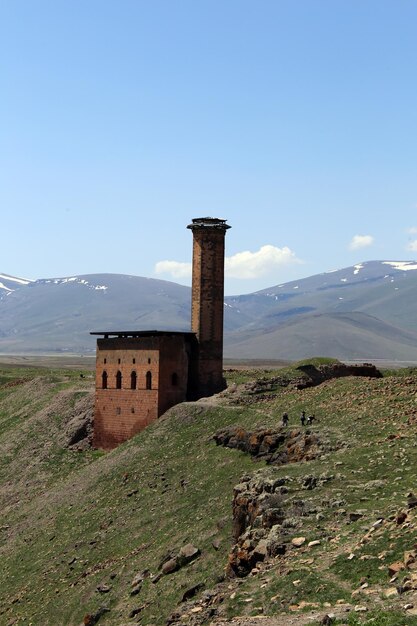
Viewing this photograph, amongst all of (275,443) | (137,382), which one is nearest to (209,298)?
(137,382)

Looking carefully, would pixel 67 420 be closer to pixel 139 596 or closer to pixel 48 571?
pixel 48 571

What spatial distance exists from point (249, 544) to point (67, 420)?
1607 inches

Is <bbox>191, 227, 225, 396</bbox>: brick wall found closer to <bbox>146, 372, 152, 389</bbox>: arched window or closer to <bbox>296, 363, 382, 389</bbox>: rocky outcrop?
<bbox>146, 372, 152, 389</bbox>: arched window

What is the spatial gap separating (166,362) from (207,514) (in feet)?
74.6

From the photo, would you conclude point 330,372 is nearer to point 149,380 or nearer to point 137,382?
point 149,380

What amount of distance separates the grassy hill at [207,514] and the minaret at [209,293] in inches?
95.0

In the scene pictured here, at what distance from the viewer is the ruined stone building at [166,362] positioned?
61.5 metres

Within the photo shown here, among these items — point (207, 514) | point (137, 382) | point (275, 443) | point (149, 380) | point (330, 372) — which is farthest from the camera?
point (330, 372)

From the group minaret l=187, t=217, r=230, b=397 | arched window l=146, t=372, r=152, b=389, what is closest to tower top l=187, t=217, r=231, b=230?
minaret l=187, t=217, r=230, b=397

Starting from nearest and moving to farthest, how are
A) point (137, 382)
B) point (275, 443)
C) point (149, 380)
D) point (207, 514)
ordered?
point (207, 514), point (275, 443), point (149, 380), point (137, 382)

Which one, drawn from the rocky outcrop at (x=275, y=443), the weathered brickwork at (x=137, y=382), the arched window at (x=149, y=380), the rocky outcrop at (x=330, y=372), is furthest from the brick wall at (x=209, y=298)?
the rocky outcrop at (x=275, y=443)

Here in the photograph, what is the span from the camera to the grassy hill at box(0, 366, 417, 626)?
23672 millimetres

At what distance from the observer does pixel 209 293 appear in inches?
2618

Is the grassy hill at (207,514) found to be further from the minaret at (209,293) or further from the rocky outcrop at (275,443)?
the minaret at (209,293)
